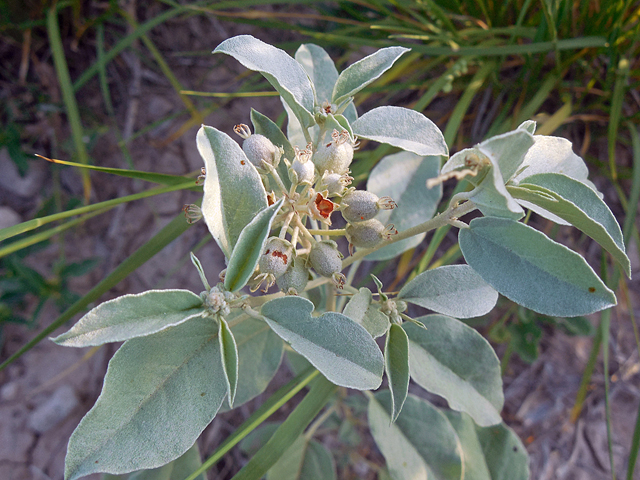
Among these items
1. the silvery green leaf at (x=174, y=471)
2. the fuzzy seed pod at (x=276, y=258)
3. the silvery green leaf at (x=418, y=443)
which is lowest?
the silvery green leaf at (x=174, y=471)

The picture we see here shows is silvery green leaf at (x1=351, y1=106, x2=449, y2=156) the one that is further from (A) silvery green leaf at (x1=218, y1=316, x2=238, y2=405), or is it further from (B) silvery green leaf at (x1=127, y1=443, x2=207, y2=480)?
(B) silvery green leaf at (x1=127, y1=443, x2=207, y2=480)

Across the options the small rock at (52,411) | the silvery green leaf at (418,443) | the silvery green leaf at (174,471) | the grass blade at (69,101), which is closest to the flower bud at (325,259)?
the silvery green leaf at (418,443)

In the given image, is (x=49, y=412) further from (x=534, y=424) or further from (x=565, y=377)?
(x=565, y=377)

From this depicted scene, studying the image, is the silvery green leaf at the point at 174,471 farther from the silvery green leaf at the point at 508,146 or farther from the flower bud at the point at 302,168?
the silvery green leaf at the point at 508,146

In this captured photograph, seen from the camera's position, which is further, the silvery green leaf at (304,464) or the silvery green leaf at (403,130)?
the silvery green leaf at (304,464)

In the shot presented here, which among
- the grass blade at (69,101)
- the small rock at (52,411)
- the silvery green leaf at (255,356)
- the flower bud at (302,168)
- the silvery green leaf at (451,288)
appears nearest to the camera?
the flower bud at (302,168)

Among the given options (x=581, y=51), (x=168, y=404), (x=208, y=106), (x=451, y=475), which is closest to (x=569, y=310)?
(x=168, y=404)

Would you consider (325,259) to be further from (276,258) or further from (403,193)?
(403,193)

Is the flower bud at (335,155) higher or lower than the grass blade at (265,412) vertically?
higher
